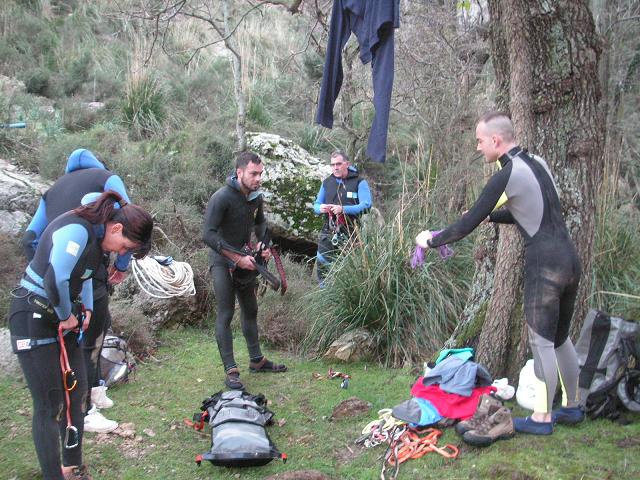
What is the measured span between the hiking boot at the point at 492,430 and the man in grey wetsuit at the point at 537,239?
13 cm

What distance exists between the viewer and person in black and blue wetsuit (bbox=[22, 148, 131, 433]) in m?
3.77

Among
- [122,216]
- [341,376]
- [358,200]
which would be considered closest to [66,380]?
[122,216]

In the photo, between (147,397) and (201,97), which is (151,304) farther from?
(201,97)

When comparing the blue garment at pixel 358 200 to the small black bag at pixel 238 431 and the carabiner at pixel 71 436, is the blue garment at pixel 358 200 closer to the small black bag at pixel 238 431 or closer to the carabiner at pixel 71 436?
the small black bag at pixel 238 431

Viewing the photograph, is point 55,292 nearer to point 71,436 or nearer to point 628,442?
point 71,436

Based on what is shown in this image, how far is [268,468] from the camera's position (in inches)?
154

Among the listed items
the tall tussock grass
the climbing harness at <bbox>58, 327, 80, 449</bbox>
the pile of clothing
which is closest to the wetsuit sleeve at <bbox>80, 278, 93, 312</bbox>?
the climbing harness at <bbox>58, 327, 80, 449</bbox>

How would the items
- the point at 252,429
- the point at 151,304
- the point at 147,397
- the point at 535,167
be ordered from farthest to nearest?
1. the point at 151,304
2. the point at 147,397
3. the point at 252,429
4. the point at 535,167

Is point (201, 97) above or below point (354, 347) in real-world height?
above

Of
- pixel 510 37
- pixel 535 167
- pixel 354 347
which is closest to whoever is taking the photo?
pixel 535 167

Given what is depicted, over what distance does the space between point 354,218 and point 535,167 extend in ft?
11.1

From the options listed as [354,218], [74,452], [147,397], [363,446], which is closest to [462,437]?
[363,446]

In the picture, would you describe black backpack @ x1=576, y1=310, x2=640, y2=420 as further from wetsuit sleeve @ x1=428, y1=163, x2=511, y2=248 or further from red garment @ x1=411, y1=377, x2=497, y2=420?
wetsuit sleeve @ x1=428, y1=163, x2=511, y2=248

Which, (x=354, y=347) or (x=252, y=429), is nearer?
(x=252, y=429)
